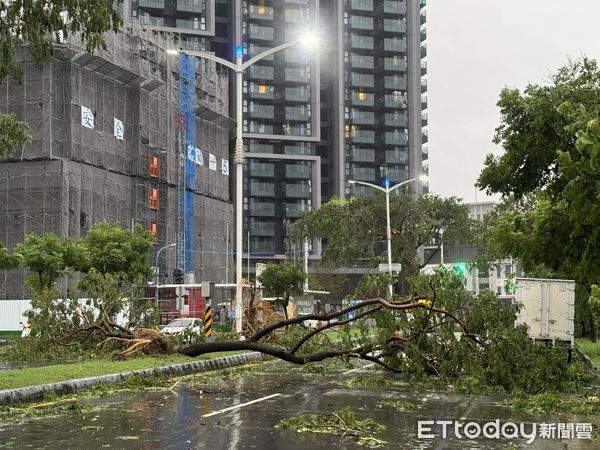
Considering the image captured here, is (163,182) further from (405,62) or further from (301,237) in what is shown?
(405,62)

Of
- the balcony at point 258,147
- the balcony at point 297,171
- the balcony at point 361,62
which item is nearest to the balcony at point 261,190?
the balcony at point 297,171

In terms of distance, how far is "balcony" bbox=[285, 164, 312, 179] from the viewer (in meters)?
123

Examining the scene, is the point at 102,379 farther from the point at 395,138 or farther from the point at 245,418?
the point at 395,138

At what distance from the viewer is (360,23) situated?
13225 cm

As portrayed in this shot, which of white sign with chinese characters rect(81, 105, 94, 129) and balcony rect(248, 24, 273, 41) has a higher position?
balcony rect(248, 24, 273, 41)

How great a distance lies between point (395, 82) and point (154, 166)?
67.8 meters

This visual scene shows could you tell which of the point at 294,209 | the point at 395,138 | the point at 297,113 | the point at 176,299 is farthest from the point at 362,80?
the point at 176,299

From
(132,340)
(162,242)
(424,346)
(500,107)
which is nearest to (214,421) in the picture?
(424,346)

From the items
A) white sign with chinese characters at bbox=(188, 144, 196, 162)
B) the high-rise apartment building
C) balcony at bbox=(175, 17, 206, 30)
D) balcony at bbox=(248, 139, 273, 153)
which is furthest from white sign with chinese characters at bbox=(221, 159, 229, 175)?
balcony at bbox=(175, 17, 206, 30)

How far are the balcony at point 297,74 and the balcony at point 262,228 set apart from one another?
2219 cm

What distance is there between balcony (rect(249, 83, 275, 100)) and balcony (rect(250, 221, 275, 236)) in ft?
62.5

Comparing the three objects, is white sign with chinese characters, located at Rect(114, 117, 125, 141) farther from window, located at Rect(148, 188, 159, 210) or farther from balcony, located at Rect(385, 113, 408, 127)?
balcony, located at Rect(385, 113, 408, 127)

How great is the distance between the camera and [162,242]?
7550 centimetres

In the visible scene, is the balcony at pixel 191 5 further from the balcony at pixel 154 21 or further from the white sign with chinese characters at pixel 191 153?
the white sign with chinese characters at pixel 191 153
